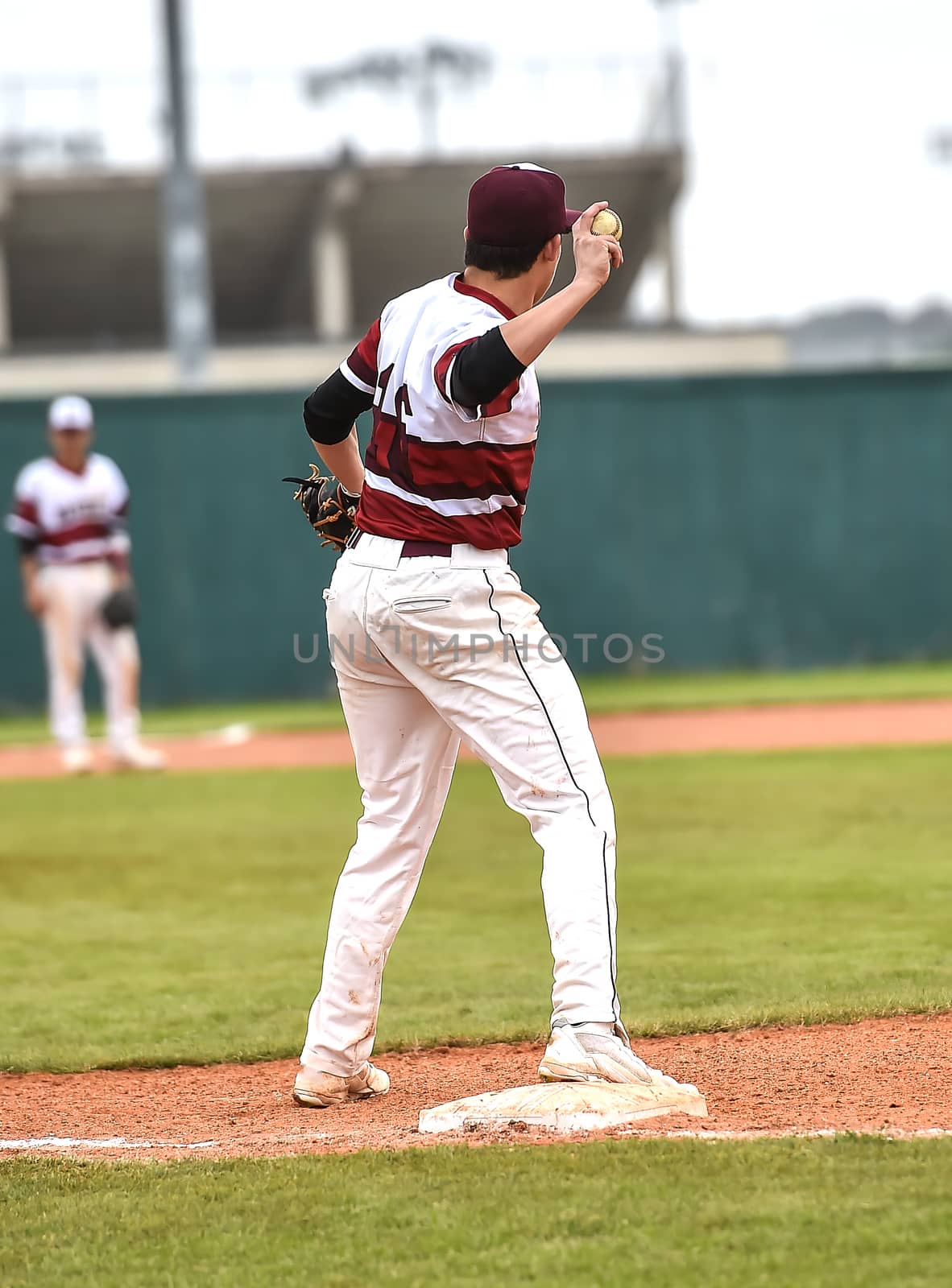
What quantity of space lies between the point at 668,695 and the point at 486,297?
490 inches

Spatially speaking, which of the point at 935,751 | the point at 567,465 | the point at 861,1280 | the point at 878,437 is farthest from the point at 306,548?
the point at 861,1280

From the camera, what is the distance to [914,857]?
760 cm

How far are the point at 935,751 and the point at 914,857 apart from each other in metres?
4.01

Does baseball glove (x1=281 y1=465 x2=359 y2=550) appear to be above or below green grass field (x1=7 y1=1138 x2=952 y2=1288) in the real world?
above

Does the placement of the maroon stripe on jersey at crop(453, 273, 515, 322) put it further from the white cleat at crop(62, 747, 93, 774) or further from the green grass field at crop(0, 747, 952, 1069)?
the white cleat at crop(62, 747, 93, 774)

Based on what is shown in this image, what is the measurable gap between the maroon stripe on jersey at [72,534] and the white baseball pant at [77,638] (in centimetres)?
16

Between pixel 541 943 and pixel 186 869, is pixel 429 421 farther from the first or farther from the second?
pixel 186 869

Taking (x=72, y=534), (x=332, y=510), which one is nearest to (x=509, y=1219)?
(x=332, y=510)

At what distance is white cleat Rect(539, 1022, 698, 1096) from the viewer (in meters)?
3.86

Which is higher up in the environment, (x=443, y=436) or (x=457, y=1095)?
(x=443, y=436)

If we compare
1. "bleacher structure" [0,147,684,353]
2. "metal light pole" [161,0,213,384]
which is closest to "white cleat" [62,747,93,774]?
"metal light pole" [161,0,213,384]

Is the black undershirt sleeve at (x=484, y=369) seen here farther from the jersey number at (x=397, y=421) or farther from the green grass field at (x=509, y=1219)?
the green grass field at (x=509, y=1219)

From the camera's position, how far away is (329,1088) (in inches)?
171

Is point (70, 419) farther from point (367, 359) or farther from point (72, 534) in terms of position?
point (367, 359)
